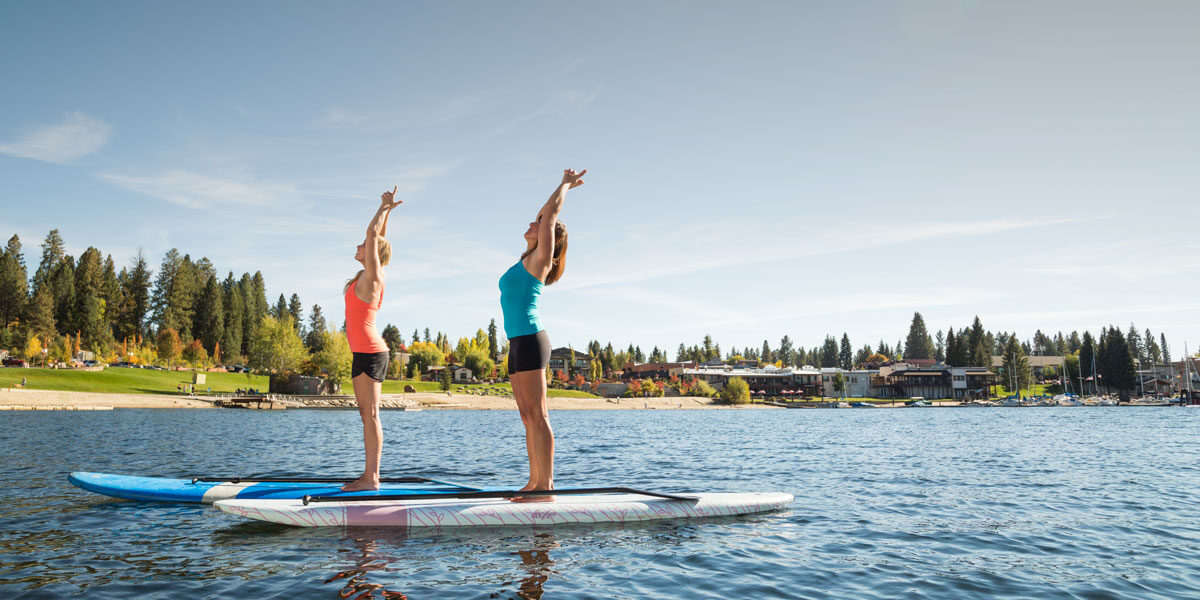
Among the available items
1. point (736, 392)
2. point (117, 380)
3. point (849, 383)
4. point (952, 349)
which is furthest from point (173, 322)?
point (952, 349)

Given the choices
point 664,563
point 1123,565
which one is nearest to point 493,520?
point 664,563

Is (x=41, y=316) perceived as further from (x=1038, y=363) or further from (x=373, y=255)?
(x=1038, y=363)

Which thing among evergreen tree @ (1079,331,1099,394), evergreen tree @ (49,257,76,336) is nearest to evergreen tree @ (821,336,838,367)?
evergreen tree @ (1079,331,1099,394)

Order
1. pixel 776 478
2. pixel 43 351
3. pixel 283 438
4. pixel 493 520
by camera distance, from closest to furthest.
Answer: pixel 493 520 < pixel 776 478 < pixel 283 438 < pixel 43 351

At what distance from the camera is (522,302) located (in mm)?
7227

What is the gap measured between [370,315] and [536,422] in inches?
100

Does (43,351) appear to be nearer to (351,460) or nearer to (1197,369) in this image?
(351,460)

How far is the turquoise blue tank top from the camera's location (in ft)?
23.6

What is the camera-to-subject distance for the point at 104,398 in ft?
189

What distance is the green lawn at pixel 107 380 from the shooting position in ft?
206

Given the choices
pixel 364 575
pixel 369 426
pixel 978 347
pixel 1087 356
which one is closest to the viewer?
pixel 364 575

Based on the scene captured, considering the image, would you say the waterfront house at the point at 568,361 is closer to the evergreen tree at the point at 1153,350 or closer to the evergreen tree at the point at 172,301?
the evergreen tree at the point at 172,301

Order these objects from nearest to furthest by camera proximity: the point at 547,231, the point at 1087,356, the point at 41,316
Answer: the point at 547,231 < the point at 41,316 < the point at 1087,356

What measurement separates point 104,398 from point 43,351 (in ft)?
101
